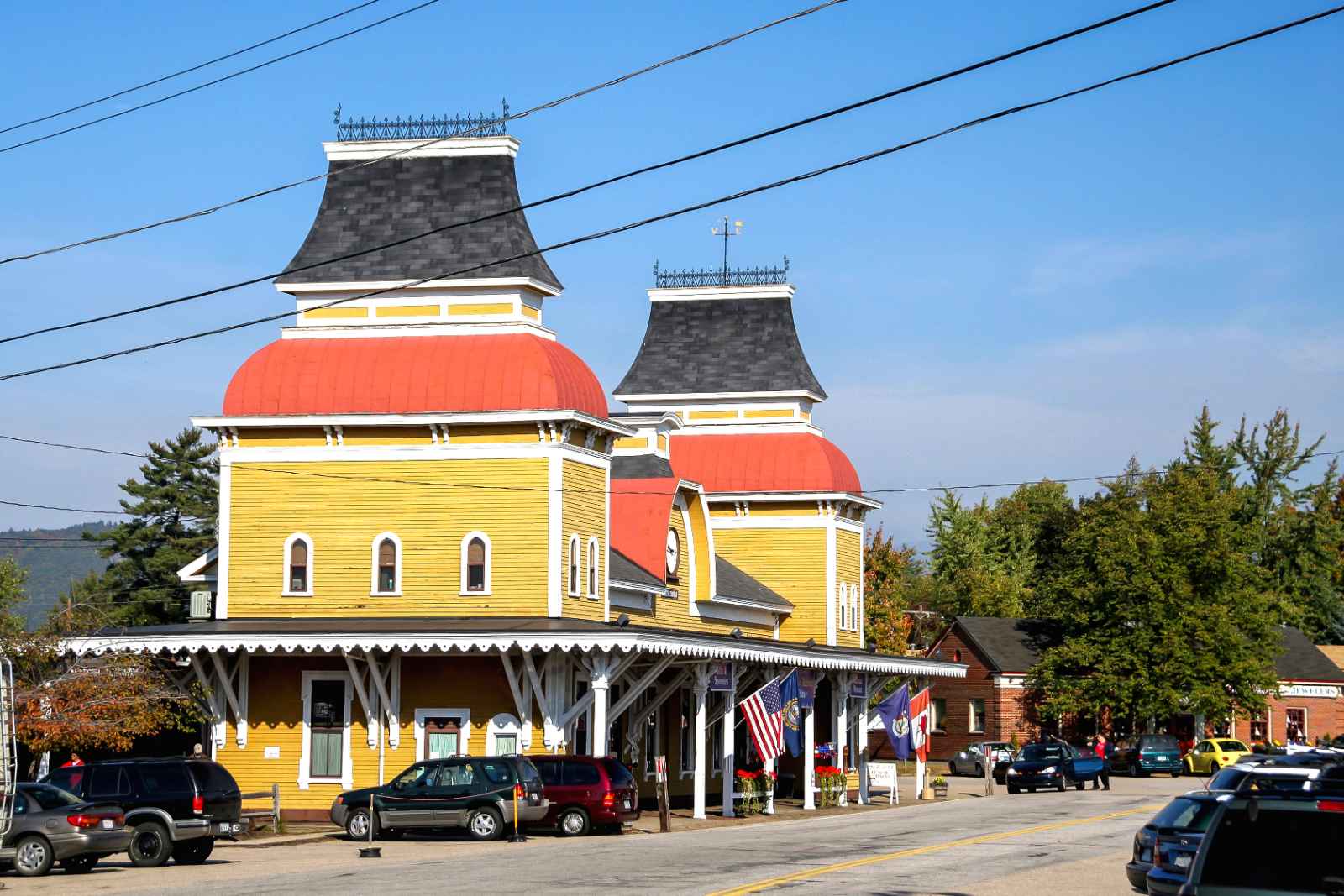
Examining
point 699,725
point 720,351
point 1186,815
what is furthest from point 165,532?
point 1186,815

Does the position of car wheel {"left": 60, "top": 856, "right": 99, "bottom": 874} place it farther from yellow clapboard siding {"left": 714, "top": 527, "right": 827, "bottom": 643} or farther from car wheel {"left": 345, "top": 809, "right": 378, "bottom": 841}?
yellow clapboard siding {"left": 714, "top": 527, "right": 827, "bottom": 643}

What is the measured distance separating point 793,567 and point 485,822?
27.6 meters

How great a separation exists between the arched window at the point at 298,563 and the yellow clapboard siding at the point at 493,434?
13.2ft

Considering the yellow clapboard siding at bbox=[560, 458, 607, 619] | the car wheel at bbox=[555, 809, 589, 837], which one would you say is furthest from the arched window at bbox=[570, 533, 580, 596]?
the car wheel at bbox=[555, 809, 589, 837]

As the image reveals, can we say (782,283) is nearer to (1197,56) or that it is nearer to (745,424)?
(745,424)

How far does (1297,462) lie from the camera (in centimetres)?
9769

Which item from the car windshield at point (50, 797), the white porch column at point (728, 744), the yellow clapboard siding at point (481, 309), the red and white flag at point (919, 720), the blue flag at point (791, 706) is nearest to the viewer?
the car windshield at point (50, 797)

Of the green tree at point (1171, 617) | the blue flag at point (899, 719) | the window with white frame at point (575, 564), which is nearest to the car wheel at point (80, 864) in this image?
the window with white frame at point (575, 564)

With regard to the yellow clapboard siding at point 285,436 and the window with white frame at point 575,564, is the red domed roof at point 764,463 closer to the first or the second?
the window with white frame at point 575,564

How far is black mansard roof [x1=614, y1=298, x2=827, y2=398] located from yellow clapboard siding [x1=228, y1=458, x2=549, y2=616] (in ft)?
70.6

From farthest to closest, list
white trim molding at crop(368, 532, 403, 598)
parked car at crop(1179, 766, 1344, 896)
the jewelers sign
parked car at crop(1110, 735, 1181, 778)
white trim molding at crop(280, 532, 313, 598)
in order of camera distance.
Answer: the jewelers sign, parked car at crop(1110, 735, 1181, 778), white trim molding at crop(280, 532, 313, 598), white trim molding at crop(368, 532, 403, 598), parked car at crop(1179, 766, 1344, 896)

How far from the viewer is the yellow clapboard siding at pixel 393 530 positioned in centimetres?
3988

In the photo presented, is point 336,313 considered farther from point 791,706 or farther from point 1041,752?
point 1041,752

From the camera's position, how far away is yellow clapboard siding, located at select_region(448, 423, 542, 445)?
1574 inches
